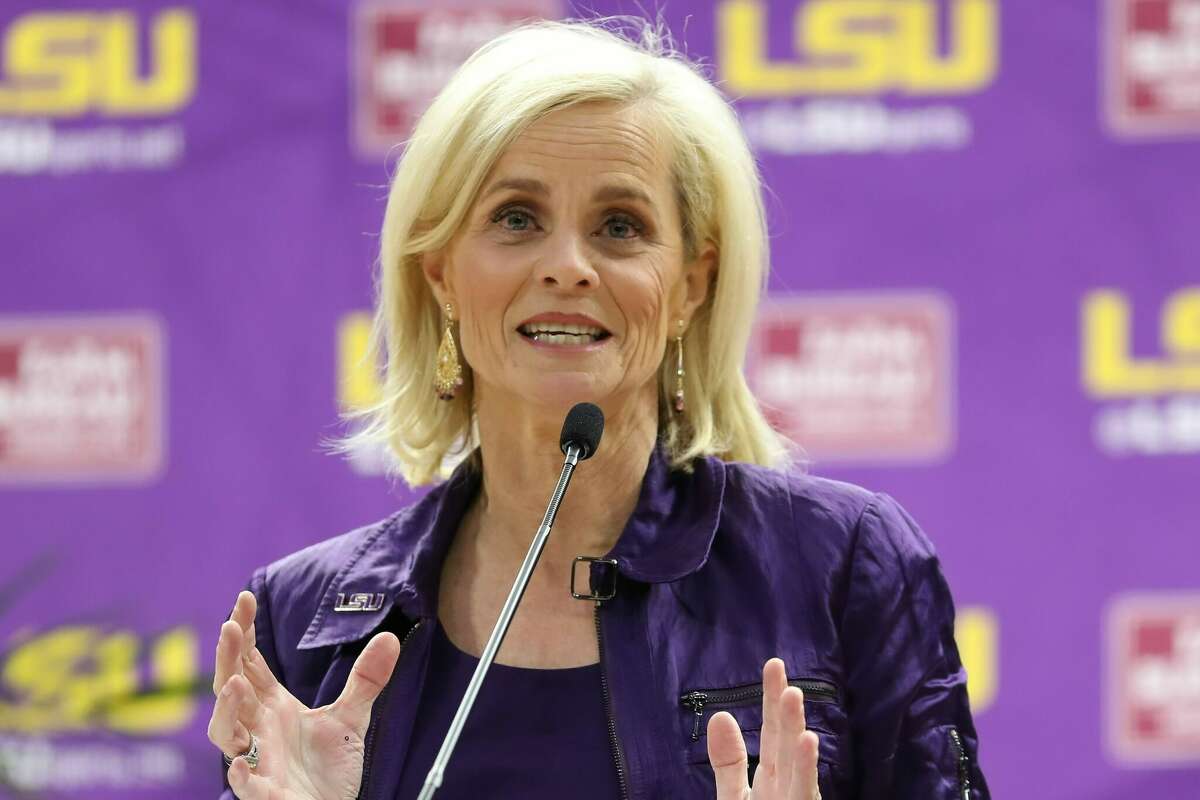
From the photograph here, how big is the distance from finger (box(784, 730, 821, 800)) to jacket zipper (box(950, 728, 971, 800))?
36cm

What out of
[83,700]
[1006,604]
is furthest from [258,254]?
[1006,604]

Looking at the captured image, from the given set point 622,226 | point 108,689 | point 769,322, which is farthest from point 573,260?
point 108,689

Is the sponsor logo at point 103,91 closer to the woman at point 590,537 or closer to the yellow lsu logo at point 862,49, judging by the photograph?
the yellow lsu logo at point 862,49

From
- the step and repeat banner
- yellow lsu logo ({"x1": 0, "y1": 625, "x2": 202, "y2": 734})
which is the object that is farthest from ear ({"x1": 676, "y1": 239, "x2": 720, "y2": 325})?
yellow lsu logo ({"x1": 0, "y1": 625, "x2": 202, "y2": 734})

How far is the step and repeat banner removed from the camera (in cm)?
393

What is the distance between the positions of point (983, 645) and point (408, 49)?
200 cm

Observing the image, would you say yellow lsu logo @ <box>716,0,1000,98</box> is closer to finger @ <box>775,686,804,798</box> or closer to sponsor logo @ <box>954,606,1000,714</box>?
sponsor logo @ <box>954,606,1000,714</box>

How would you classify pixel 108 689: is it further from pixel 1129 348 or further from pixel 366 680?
pixel 1129 348

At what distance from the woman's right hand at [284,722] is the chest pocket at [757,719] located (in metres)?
0.36

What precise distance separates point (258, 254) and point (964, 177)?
174 centimetres

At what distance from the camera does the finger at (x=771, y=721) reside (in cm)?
168

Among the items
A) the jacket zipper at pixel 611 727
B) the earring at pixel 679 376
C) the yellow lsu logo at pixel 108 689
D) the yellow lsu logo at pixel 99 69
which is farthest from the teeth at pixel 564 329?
the yellow lsu logo at pixel 99 69

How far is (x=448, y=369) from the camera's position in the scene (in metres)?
2.36

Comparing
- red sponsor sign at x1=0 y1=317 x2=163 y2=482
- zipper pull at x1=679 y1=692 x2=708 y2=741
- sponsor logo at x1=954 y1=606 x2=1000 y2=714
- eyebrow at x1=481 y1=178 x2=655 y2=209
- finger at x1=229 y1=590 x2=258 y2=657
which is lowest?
sponsor logo at x1=954 y1=606 x2=1000 y2=714
